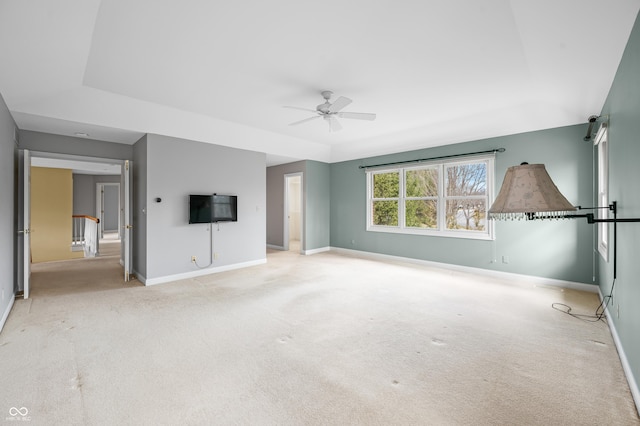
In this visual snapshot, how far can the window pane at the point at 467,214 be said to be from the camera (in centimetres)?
530

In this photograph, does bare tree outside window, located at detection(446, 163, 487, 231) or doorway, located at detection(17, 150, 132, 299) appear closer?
doorway, located at detection(17, 150, 132, 299)

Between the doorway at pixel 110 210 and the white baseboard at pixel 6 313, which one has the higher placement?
the doorway at pixel 110 210

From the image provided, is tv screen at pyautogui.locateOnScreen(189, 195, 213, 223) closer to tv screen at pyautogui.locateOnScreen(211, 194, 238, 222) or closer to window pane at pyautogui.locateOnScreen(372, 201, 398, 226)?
tv screen at pyautogui.locateOnScreen(211, 194, 238, 222)

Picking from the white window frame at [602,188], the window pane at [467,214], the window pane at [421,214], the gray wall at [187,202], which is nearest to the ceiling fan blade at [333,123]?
the gray wall at [187,202]

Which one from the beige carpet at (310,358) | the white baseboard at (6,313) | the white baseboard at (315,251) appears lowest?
the beige carpet at (310,358)

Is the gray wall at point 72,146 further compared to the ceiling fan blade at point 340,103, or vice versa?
the gray wall at point 72,146

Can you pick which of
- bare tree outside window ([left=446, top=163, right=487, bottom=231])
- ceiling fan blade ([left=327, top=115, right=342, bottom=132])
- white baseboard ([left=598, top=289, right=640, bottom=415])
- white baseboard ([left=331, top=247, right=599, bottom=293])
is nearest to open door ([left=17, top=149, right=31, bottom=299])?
ceiling fan blade ([left=327, top=115, right=342, bottom=132])

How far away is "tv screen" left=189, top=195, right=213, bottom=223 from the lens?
197 inches

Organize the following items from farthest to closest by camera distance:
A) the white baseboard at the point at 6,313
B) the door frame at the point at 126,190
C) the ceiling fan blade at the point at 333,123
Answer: the door frame at the point at 126,190
the ceiling fan blade at the point at 333,123
the white baseboard at the point at 6,313

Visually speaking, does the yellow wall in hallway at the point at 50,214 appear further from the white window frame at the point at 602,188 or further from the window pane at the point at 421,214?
the white window frame at the point at 602,188

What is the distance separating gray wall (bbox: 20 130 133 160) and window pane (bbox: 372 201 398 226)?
5.16 m

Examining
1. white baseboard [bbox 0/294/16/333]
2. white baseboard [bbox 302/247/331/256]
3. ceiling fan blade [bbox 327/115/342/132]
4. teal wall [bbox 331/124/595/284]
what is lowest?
white baseboard [bbox 0/294/16/333]

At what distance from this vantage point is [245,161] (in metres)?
5.82

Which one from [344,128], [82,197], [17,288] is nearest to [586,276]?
[344,128]
